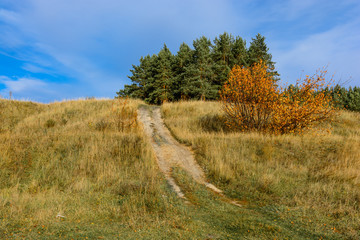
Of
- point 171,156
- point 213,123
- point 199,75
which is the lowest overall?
point 171,156

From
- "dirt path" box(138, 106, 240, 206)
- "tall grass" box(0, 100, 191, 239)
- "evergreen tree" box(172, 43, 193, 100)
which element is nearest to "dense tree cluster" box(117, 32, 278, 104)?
"evergreen tree" box(172, 43, 193, 100)

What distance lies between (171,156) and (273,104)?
628cm

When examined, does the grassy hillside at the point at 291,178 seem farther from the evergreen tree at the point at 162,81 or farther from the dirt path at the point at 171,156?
the evergreen tree at the point at 162,81

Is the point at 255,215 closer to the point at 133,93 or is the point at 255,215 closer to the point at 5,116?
the point at 5,116

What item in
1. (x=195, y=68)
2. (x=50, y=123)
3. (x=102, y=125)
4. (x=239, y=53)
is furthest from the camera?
(x=239, y=53)

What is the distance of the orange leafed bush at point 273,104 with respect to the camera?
457 inches

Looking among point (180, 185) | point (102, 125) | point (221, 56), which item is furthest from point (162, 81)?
point (180, 185)

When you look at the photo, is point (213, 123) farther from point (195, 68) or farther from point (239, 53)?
point (239, 53)

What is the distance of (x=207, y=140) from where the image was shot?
11133mm

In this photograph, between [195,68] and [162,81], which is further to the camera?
[162,81]

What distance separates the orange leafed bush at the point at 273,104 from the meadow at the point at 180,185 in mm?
1218

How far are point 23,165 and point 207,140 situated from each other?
793cm

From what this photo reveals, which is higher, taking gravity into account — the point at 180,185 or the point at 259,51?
the point at 259,51

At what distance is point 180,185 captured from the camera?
739 cm
